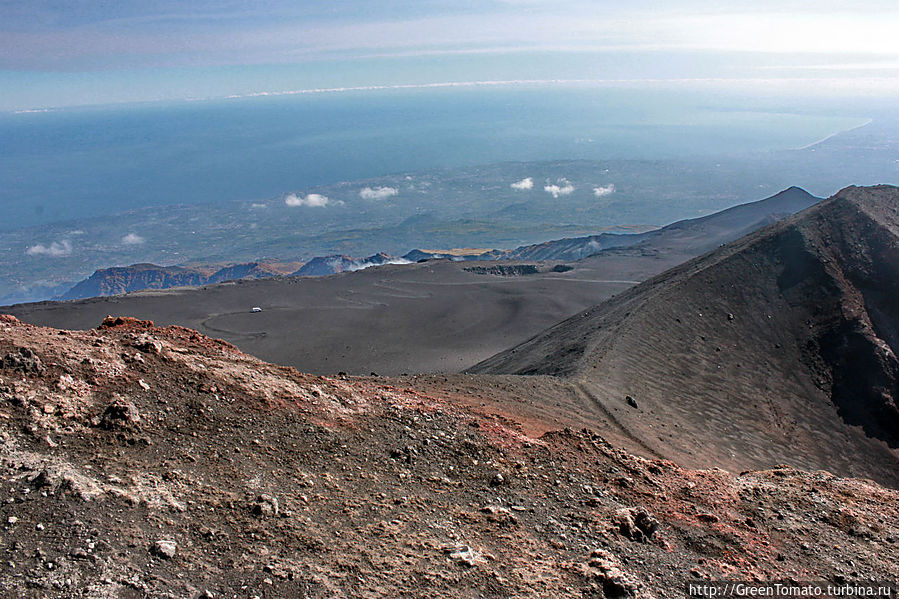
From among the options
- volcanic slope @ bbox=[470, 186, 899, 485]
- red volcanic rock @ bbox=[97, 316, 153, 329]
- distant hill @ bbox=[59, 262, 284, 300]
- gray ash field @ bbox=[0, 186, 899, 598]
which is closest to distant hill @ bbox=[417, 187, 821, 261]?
volcanic slope @ bbox=[470, 186, 899, 485]

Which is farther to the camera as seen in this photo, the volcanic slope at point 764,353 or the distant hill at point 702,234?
the distant hill at point 702,234

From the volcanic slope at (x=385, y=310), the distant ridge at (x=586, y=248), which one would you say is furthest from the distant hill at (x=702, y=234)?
the volcanic slope at (x=385, y=310)

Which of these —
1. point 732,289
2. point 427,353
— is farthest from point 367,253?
point 732,289

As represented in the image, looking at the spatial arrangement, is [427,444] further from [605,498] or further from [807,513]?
[807,513]

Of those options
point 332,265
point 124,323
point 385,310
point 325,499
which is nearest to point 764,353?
point 325,499

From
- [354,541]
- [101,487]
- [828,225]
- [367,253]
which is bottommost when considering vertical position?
[367,253]

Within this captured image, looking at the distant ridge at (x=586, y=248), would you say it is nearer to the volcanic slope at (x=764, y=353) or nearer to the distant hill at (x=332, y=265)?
the distant hill at (x=332, y=265)

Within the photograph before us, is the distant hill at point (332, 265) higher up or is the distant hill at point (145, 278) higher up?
the distant hill at point (332, 265)
